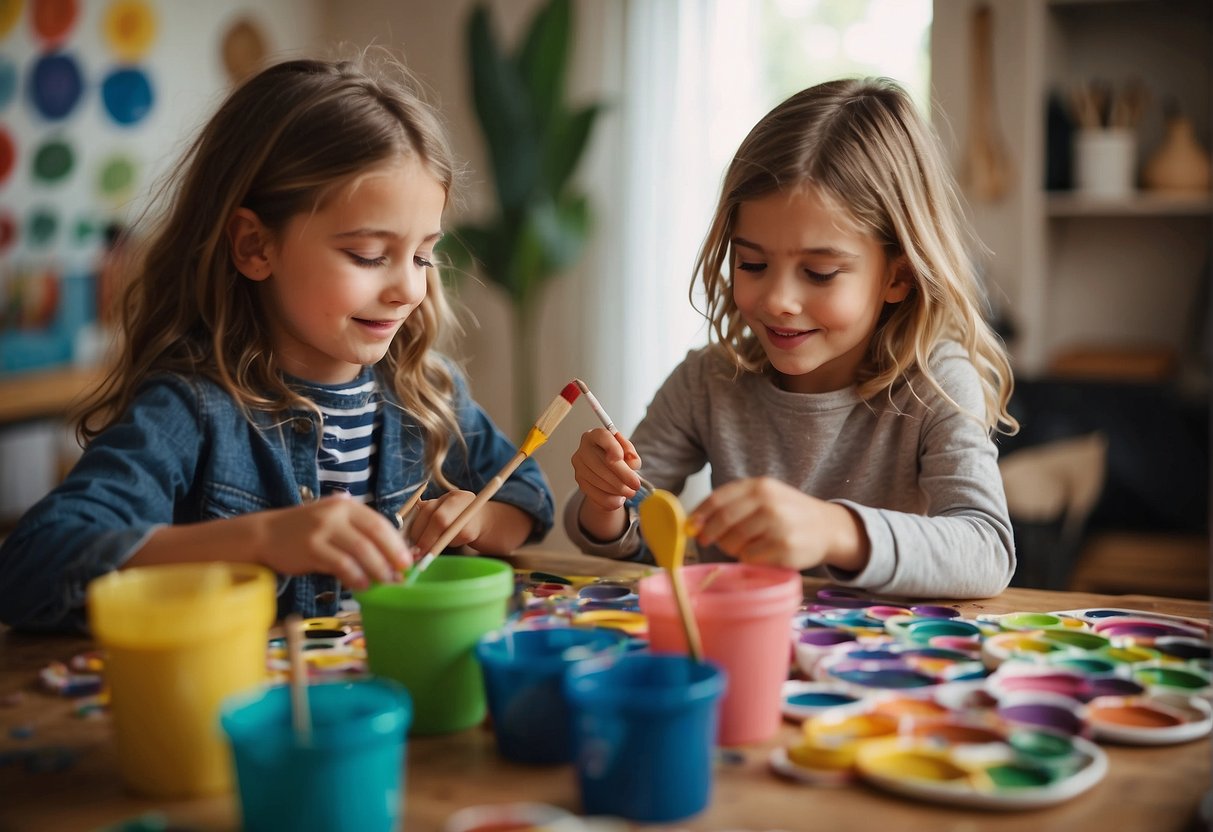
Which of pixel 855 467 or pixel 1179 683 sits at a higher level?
pixel 855 467

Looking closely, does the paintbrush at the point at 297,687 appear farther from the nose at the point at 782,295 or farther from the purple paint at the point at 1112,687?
the nose at the point at 782,295

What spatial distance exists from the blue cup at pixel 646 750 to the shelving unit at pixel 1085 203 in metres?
2.80

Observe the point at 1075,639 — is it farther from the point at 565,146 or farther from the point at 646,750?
the point at 565,146

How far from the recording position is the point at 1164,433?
3.21 m

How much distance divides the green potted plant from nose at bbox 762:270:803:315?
2.45 metres

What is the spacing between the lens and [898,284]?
1.44m

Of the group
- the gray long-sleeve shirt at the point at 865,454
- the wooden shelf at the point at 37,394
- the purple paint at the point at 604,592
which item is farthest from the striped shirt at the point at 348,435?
the wooden shelf at the point at 37,394

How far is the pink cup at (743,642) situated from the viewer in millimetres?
794

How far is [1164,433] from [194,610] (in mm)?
2991

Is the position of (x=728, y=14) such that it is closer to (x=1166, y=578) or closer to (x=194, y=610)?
(x=1166, y=578)

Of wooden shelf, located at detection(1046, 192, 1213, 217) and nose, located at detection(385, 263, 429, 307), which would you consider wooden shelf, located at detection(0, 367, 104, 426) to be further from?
wooden shelf, located at detection(1046, 192, 1213, 217)

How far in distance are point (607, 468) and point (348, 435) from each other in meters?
0.31

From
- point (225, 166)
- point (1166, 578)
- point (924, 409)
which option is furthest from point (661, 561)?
point (1166, 578)

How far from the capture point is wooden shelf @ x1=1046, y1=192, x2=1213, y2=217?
3.23 meters
